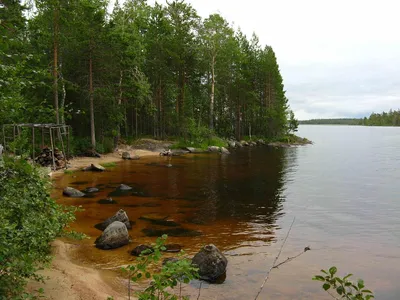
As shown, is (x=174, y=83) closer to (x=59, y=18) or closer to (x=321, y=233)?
(x=59, y=18)

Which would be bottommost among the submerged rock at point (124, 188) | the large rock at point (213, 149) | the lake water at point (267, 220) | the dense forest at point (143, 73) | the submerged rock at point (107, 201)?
the lake water at point (267, 220)

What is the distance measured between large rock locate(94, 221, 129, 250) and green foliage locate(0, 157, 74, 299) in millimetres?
3899

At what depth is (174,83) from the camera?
47156 millimetres

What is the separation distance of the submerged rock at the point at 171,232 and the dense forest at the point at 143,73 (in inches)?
279

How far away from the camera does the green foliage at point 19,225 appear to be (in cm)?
420

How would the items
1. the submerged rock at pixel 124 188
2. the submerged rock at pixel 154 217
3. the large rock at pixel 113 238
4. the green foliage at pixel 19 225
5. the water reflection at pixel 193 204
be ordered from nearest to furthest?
1. the green foliage at pixel 19 225
2. the large rock at pixel 113 238
3. the water reflection at pixel 193 204
4. the submerged rock at pixel 154 217
5. the submerged rock at pixel 124 188

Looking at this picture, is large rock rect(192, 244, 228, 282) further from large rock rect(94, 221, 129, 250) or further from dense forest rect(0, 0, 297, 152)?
dense forest rect(0, 0, 297, 152)

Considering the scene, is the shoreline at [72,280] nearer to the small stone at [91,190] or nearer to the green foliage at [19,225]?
the green foliage at [19,225]

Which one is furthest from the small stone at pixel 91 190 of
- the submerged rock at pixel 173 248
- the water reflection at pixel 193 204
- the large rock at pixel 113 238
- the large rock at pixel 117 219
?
the submerged rock at pixel 173 248

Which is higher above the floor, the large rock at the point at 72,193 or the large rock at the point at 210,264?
the large rock at the point at 72,193

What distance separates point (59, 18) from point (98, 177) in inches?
521

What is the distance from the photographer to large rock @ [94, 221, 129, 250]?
31.8ft

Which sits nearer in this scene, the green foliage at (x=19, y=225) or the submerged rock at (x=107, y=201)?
the green foliage at (x=19, y=225)

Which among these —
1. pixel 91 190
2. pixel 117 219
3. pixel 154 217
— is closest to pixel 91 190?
pixel 91 190
